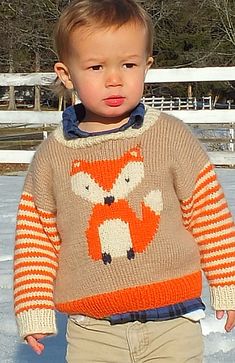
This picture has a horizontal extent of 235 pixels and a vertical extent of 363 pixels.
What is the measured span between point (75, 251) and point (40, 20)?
2124cm

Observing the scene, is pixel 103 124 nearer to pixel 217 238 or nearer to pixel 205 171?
pixel 205 171

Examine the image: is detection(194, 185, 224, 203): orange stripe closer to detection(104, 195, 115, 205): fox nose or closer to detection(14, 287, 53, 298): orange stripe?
detection(104, 195, 115, 205): fox nose

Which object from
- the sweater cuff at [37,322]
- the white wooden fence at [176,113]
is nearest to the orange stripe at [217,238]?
the sweater cuff at [37,322]

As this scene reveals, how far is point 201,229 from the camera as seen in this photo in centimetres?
203

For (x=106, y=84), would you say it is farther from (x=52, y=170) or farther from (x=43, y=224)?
(x=43, y=224)

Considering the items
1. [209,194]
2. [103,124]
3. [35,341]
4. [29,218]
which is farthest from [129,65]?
[35,341]

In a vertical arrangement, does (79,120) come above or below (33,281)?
above

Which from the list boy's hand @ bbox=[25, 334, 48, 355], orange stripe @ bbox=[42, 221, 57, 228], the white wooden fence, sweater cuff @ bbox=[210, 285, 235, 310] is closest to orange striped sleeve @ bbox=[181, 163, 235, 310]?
sweater cuff @ bbox=[210, 285, 235, 310]

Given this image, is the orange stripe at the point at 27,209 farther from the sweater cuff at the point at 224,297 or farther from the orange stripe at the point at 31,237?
the sweater cuff at the point at 224,297

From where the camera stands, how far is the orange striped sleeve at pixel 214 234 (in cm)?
201

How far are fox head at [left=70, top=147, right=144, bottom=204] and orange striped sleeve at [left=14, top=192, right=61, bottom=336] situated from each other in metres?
0.18

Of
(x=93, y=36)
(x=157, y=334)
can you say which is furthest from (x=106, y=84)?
(x=157, y=334)

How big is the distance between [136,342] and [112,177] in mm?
401

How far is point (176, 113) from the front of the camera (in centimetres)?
821
